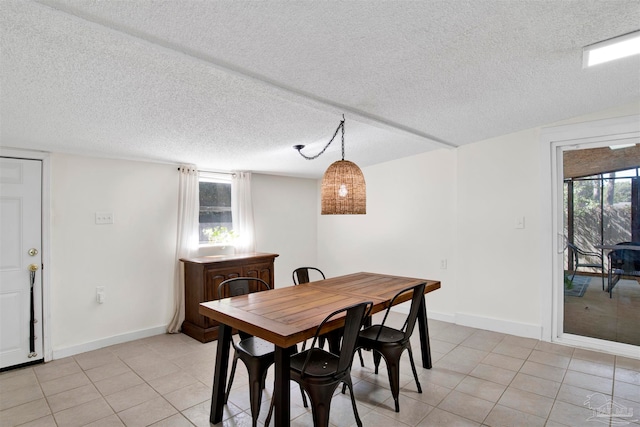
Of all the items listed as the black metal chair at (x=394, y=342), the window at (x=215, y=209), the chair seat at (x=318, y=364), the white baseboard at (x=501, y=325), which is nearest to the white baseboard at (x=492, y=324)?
the white baseboard at (x=501, y=325)

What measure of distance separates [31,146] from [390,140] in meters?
3.65

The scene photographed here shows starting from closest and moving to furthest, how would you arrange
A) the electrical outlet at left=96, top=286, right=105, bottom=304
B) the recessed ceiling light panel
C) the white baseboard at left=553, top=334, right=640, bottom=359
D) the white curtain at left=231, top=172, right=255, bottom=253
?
the recessed ceiling light panel → the white baseboard at left=553, top=334, right=640, bottom=359 → the electrical outlet at left=96, top=286, right=105, bottom=304 → the white curtain at left=231, top=172, right=255, bottom=253

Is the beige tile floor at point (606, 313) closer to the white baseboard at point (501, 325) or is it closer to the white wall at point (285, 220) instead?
the white baseboard at point (501, 325)

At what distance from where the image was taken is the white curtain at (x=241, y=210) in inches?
186

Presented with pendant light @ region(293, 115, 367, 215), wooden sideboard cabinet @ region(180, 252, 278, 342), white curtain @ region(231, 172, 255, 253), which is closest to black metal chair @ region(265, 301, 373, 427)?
pendant light @ region(293, 115, 367, 215)

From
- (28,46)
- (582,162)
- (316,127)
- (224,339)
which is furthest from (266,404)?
(582,162)

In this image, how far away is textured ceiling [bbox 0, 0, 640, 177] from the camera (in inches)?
63.5

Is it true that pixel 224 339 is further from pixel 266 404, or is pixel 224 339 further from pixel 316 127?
pixel 316 127

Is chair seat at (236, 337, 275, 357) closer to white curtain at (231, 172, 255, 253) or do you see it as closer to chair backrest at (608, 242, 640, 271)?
white curtain at (231, 172, 255, 253)

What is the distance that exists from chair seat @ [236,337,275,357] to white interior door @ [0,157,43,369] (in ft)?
7.67

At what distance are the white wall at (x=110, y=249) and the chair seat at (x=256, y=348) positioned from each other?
2114 millimetres

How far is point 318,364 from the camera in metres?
2.08

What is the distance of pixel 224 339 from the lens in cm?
229

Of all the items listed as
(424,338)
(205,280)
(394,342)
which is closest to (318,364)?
(394,342)
